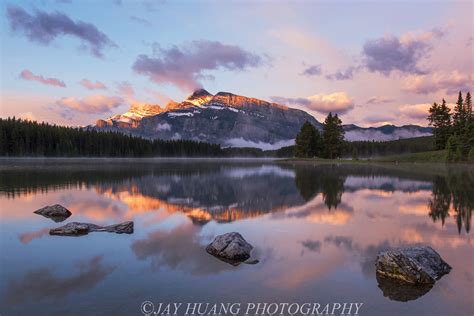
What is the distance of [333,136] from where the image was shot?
12275 cm

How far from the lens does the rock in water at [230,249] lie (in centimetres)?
1340

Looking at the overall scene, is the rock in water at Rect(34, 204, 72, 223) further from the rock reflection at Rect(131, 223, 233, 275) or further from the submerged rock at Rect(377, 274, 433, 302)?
the submerged rock at Rect(377, 274, 433, 302)

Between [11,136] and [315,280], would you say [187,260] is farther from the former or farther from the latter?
[11,136]

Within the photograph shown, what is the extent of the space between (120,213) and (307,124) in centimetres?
11006

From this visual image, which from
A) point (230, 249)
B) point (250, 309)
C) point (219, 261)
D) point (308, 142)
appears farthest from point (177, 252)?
point (308, 142)

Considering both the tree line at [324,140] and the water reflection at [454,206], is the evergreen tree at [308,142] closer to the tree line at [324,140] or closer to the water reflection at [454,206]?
the tree line at [324,140]

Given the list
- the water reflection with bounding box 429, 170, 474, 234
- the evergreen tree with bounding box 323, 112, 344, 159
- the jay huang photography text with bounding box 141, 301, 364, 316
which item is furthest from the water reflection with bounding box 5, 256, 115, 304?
the evergreen tree with bounding box 323, 112, 344, 159

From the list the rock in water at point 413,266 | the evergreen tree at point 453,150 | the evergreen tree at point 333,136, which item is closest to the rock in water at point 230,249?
the rock in water at point 413,266

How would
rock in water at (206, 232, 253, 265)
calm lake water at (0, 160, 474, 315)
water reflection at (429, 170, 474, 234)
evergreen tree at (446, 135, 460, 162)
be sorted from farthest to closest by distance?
1. evergreen tree at (446, 135, 460, 162)
2. water reflection at (429, 170, 474, 234)
3. rock in water at (206, 232, 253, 265)
4. calm lake water at (0, 160, 474, 315)

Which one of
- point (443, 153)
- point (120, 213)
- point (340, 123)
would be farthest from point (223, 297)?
point (340, 123)

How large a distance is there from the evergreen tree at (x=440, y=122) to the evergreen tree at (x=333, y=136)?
2797cm

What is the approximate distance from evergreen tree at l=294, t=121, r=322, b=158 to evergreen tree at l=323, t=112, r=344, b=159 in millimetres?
3294

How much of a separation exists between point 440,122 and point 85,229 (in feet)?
396

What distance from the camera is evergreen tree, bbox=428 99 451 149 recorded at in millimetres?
111812
